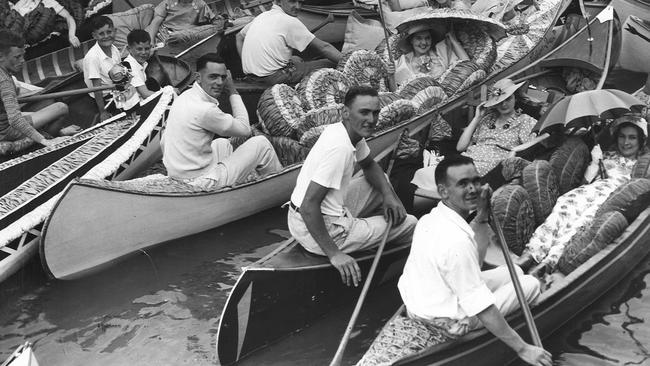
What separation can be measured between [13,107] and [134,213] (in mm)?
1467

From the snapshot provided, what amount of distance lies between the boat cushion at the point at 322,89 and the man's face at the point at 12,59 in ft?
7.01

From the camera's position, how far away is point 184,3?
385 inches

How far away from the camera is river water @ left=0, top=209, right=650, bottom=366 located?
17.2 feet

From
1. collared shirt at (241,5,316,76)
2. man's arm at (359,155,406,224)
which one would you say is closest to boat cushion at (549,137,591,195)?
man's arm at (359,155,406,224)

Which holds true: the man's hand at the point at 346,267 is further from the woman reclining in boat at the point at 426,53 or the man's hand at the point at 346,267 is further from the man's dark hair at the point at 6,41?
the man's dark hair at the point at 6,41

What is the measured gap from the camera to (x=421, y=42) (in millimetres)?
7934

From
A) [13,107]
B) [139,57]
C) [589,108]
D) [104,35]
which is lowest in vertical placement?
[589,108]

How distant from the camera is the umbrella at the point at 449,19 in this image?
790cm

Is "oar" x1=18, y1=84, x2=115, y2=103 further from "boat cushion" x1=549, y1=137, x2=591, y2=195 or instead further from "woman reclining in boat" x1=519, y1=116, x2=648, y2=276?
"woman reclining in boat" x1=519, y1=116, x2=648, y2=276

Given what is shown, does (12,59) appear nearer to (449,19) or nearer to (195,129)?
Result: (195,129)

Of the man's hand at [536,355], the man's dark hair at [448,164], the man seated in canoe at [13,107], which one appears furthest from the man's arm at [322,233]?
the man seated in canoe at [13,107]

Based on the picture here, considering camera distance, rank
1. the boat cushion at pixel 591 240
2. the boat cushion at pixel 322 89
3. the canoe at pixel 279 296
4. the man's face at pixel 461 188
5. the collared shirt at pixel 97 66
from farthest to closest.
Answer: the collared shirt at pixel 97 66 < the boat cushion at pixel 322 89 < the boat cushion at pixel 591 240 < the canoe at pixel 279 296 < the man's face at pixel 461 188

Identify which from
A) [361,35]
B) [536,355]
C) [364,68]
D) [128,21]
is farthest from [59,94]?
[536,355]

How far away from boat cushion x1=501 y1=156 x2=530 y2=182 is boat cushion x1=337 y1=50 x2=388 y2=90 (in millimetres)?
1807
